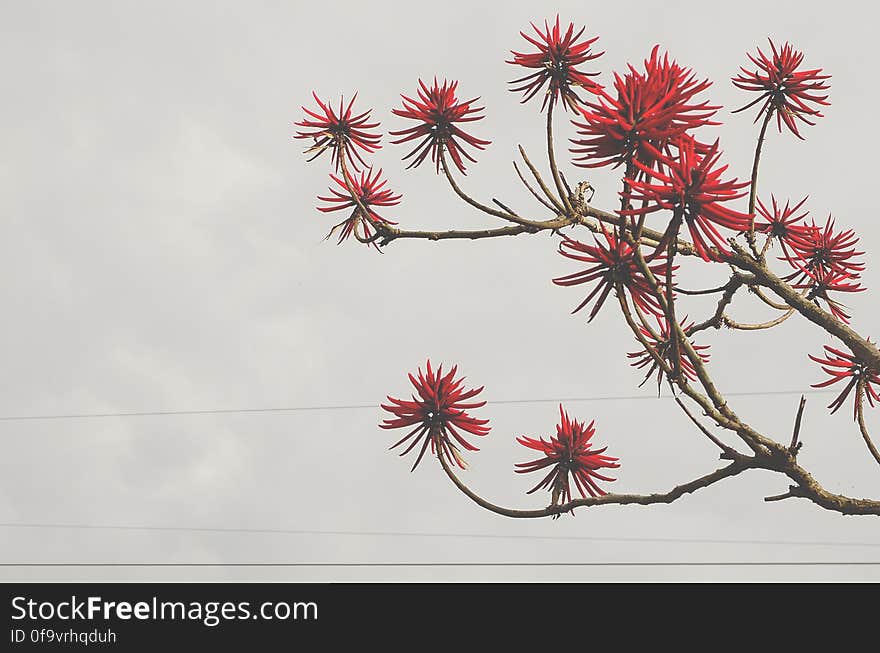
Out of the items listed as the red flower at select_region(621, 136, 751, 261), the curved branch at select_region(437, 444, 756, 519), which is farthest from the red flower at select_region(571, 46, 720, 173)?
the curved branch at select_region(437, 444, 756, 519)

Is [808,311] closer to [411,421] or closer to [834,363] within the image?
[834,363]

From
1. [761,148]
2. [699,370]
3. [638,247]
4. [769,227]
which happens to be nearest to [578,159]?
[638,247]

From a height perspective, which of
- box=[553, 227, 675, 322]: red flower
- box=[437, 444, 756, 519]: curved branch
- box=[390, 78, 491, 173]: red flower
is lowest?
box=[437, 444, 756, 519]: curved branch

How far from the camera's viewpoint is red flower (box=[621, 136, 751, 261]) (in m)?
1.37

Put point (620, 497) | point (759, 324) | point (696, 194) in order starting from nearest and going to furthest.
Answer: point (696, 194), point (620, 497), point (759, 324)

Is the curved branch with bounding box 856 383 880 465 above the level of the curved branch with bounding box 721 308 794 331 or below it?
below

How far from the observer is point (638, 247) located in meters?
1.46

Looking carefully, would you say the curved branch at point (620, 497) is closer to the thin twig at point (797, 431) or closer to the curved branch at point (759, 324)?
the thin twig at point (797, 431)

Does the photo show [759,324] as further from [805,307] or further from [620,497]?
[620,497]

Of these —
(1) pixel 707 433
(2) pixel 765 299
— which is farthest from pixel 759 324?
(1) pixel 707 433

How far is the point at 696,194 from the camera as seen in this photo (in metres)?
1.38

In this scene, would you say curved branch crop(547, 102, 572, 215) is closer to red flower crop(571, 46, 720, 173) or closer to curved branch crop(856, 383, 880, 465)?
red flower crop(571, 46, 720, 173)

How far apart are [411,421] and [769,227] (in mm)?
927

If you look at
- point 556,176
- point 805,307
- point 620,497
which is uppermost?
point 556,176
